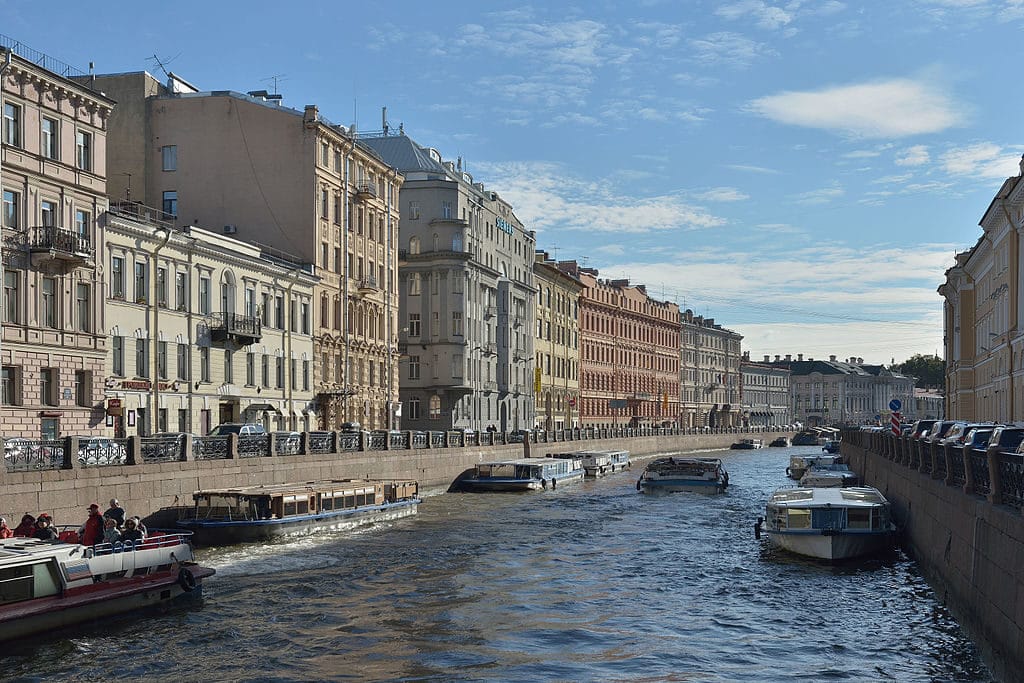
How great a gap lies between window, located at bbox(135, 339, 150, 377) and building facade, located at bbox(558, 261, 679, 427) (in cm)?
7871

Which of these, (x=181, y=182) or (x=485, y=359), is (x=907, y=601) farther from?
(x=485, y=359)

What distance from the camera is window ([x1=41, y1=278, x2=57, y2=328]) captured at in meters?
42.3

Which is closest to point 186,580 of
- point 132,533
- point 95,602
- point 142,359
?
point 132,533

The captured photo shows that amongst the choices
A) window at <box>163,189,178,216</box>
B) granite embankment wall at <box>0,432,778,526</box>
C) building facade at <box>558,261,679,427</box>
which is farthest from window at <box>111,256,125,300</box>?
building facade at <box>558,261,679,427</box>

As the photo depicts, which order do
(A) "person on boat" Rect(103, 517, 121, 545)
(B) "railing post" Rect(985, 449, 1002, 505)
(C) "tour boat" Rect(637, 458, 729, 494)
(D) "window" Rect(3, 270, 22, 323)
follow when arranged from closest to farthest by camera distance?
(B) "railing post" Rect(985, 449, 1002, 505) → (A) "person on boat" Rect(103, 517, 121, 545) → (D) "window" Rect(3, 270, 22, 323) → (C) "tour boat" Rect(637, 458, 729, 494)

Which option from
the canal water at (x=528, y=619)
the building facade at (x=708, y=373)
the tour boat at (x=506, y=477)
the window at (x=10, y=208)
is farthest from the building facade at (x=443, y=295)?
the building facade at (x=708, y=373)

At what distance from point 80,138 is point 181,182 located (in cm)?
1894

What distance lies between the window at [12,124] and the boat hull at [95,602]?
20398 millimetres

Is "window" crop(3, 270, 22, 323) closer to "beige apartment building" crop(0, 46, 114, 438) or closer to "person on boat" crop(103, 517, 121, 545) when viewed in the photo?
"beige apartment building" crop(0, 46, 114, 438)

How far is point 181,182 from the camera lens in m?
63.6

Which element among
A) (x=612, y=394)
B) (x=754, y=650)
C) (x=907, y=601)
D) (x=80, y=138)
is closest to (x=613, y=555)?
(x=907, y=601)

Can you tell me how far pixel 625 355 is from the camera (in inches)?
5556

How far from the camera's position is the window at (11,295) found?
40.6 metres

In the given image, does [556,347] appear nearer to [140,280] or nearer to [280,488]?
[140,280]
